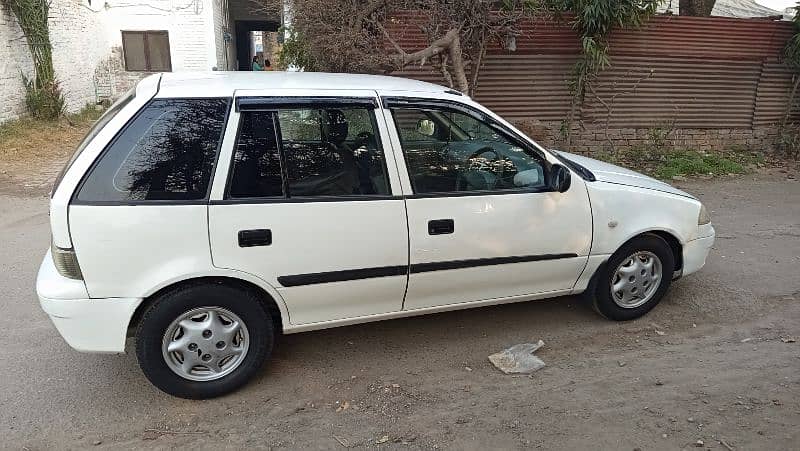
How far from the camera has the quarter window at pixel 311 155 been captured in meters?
3.05

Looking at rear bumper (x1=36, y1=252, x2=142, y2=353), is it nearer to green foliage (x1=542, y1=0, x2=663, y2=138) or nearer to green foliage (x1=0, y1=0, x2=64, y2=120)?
green foliage (x1=542, y1=0, x2=663, y2=138)

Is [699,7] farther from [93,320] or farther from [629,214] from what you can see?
[93,320]

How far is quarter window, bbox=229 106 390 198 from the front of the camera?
3049mm

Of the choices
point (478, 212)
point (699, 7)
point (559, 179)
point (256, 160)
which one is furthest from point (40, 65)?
point (699, 7)

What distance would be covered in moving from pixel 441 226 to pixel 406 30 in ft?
17.6

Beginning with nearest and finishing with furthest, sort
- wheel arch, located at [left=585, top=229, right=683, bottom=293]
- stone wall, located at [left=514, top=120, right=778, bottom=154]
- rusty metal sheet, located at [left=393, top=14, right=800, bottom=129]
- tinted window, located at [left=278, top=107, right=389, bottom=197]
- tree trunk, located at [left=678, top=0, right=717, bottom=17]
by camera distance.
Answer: tinted window, located at [left=278, top=107, right=389, bottom=197] → wheel arch, located at [left=585, top=229, right=683, bottom=293] → rusty metal sheet, located at [left=393, top=14, right=800, bottom=129] → stone wall, located at [left=514, top=120, right=778, bottom=154] → tree trunk, located at [left=678, top=0, right=717, bottom=17]

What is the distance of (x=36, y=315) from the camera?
13.6 feet

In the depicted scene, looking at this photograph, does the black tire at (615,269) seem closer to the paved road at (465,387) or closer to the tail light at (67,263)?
the paved road at (465,387)

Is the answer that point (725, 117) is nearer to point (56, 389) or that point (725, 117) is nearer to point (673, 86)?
point (673, 86)

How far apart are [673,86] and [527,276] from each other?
23.0 feet

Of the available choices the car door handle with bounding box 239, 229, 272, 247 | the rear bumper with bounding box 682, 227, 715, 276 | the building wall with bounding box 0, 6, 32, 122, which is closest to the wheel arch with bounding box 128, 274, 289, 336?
the car door handle with bounding box 239, 229, 272, 247

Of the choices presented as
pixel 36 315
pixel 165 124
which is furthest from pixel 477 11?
pixel 36 315

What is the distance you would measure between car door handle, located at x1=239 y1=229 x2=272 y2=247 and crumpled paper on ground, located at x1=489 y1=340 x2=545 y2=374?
63.1 inches

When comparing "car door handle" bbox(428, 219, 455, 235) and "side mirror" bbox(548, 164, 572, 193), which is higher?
"side mirror" bbox(548, 164, 572, 193)
